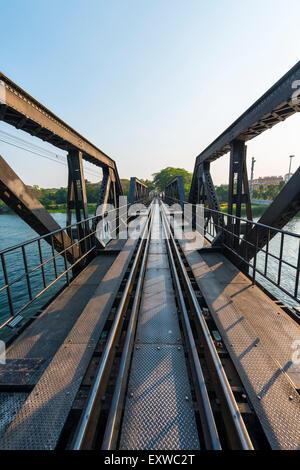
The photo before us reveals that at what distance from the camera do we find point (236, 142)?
19.5 ft

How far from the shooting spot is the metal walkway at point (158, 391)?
Result: 1.82m

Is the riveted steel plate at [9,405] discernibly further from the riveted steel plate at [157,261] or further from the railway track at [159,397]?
the riveted steel plate at [157,261]

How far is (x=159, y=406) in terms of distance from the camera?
6.85ft

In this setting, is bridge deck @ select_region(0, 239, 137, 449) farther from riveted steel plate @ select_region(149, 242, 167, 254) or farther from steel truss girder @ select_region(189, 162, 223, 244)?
steel truss girder @ select_region(189, 162, 223, 244)

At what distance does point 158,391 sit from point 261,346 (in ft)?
4.85

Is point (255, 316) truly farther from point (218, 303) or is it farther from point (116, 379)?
point (116, 379)

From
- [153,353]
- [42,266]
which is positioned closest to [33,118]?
[42,266]

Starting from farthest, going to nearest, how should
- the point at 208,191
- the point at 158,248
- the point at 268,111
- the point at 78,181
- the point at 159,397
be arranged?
1. the point at 208,191
2. the point at 158,248
3. the point at 78,181
4. the point at 268,111
5. the point at 159,397

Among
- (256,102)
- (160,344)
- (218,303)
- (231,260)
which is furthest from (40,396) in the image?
(256,102)

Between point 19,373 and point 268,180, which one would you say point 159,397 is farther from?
point 268,180

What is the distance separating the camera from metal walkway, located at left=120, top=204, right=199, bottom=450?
182cm

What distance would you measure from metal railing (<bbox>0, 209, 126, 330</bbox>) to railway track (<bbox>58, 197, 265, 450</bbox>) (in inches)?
55.4
